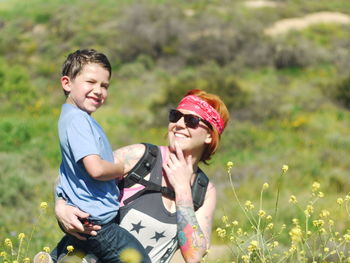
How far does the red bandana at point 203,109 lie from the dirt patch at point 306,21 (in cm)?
2921

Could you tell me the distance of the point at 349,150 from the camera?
42.2ft

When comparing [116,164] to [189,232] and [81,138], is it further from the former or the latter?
[189,232]

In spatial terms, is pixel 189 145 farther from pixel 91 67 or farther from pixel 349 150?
pixel 349 150

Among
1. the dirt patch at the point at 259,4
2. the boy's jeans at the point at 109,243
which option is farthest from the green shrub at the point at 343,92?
the dirt patch at the point at 259,4

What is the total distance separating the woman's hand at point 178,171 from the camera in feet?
11.0

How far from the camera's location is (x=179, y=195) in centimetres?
335

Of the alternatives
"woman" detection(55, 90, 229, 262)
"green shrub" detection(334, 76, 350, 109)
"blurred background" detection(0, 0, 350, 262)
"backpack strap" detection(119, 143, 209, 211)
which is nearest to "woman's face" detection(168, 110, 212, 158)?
"woman" detection(55, 90, 229, 262)

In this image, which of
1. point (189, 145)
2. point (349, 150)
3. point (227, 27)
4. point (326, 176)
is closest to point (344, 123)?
point (349, 150)

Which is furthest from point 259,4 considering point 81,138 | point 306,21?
point 81,138

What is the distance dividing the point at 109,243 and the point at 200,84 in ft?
50.7

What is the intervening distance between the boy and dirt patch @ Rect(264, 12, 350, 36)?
29749 millimetres

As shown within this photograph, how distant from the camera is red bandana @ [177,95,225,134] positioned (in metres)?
3.50

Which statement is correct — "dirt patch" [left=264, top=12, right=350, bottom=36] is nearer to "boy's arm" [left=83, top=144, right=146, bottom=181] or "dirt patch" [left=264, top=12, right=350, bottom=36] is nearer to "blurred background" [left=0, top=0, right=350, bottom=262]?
"blurred background" [left=0, top=0, right=350, bottom=262]

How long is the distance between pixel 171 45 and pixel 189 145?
24.6 metres
